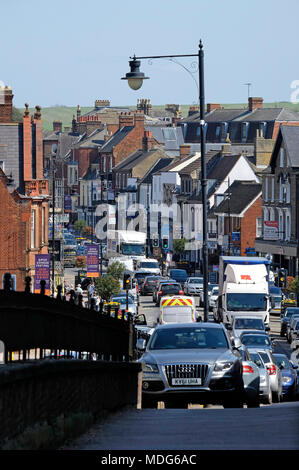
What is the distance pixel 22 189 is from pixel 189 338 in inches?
1831

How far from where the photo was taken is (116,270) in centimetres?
8356

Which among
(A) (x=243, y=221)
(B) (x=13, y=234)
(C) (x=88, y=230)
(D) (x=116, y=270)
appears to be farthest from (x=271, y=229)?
(C) (x=88, y=230)

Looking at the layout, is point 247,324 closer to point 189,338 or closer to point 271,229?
point 189,338

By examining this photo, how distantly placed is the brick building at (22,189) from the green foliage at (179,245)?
162 feet

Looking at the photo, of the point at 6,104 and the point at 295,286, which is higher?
the point at 6,104

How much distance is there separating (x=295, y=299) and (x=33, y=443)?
67.9m

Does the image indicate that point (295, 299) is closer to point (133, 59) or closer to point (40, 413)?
point (133, 59)

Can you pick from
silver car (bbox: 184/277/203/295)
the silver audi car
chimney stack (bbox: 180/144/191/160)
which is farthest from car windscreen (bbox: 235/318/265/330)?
chimney stack (bbox: 180/144/191/160)

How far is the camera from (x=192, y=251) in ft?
395

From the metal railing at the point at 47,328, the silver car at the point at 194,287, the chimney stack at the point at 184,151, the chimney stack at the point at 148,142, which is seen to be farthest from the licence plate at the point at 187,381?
the chimney stack at the point at 148,142

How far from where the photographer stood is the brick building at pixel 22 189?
55625 millimetres

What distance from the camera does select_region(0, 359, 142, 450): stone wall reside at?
8023 millimetres

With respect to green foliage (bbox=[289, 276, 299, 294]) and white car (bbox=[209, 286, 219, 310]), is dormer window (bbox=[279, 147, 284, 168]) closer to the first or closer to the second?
green foliage (bbox=[289, 276, 299, 294])
